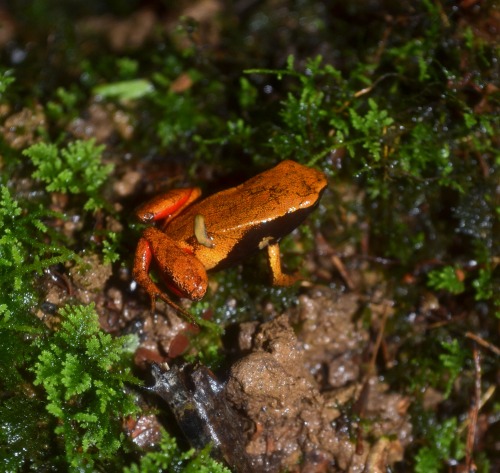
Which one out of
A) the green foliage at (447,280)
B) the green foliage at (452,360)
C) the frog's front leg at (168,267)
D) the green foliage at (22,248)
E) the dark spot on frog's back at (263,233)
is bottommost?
the green foliage at (452,360)

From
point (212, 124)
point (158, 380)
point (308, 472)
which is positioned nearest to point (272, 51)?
point (212, 124)

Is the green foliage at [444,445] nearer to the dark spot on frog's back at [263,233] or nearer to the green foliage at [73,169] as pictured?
the dark spot on frog's back at [263,233]

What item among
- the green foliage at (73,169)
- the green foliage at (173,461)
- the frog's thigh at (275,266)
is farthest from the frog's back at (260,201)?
the green foliage at (173,461)

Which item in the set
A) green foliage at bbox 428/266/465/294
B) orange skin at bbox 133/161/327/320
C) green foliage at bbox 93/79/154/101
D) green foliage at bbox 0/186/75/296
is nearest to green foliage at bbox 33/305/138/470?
green foliage at bbox 0/186/75/296

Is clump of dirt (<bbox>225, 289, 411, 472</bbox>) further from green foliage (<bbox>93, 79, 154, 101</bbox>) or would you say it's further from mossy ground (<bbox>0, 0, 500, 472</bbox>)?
green foliage (<bbox>93, 79, 154, 101</bbox>)

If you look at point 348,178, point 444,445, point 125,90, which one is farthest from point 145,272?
point 444,445

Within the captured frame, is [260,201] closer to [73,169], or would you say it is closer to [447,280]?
[73,169]
